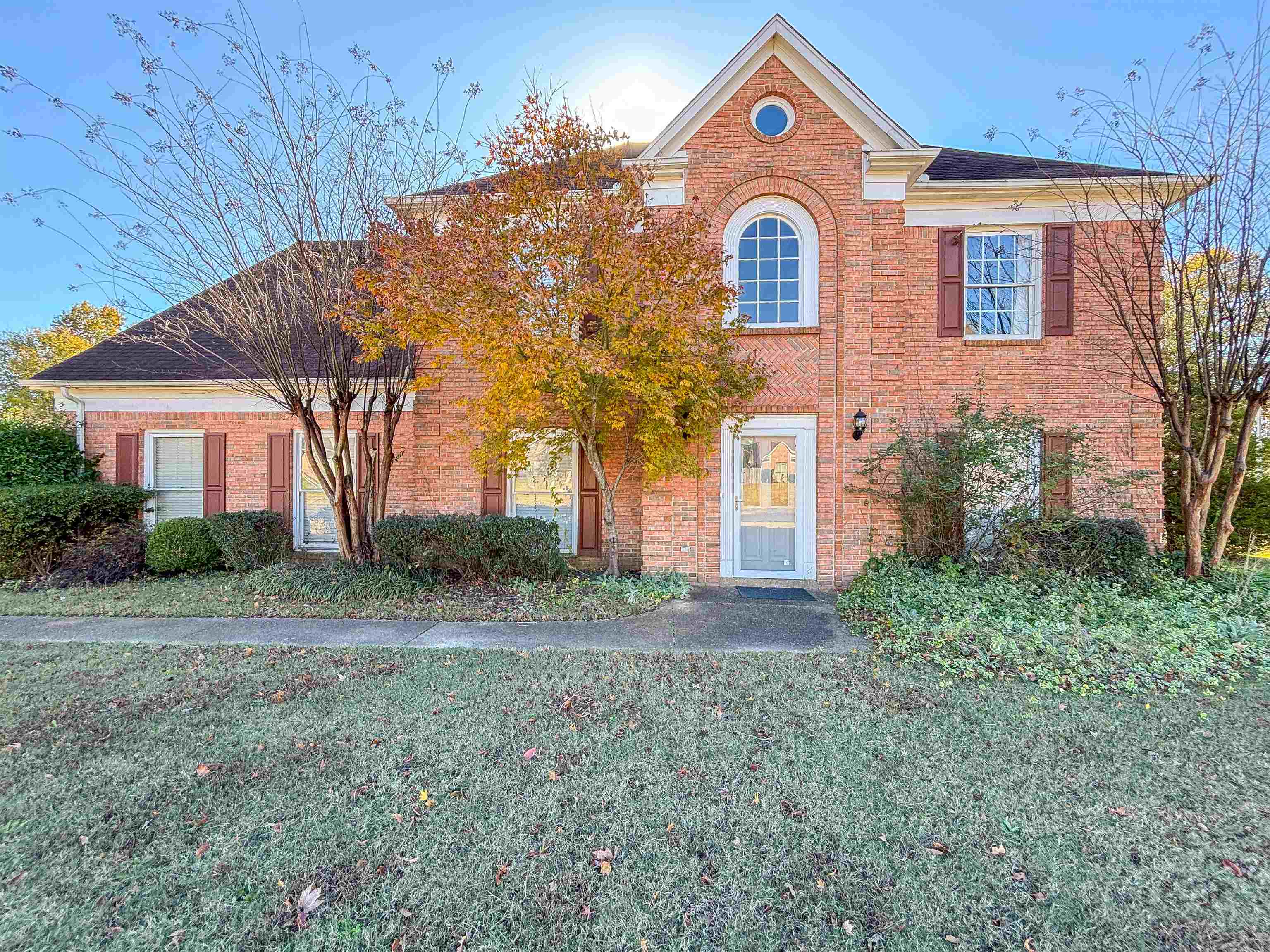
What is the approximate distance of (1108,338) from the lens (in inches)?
326

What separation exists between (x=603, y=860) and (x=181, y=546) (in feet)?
31.1

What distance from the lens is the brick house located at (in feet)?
25.8

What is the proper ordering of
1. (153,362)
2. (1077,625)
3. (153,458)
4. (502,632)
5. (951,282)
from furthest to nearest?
(153,362) < (153,458) < (951,282) < (502,632) < (1077,625)

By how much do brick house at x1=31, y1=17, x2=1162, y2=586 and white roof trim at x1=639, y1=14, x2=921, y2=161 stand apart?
26mm

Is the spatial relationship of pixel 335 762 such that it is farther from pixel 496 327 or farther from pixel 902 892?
pixel 496 327

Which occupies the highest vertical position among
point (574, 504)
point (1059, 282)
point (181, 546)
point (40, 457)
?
point (1059, 282)

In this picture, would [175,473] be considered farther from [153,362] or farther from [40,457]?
[153,362]

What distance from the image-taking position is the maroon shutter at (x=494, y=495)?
30.1 feet

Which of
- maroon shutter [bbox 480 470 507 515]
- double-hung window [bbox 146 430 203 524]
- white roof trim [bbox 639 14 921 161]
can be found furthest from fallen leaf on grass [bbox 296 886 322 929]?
double-hung window [bbox 146 430 203 524]

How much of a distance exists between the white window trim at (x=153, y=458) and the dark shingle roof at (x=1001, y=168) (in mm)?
14281

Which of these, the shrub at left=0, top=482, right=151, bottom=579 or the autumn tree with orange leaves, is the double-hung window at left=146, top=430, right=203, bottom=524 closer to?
the shrub at left=0, top=482, right=151, bottom=579

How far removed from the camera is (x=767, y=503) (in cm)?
818

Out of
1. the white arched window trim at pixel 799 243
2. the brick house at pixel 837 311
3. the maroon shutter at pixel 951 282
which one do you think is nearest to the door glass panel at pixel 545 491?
the brick house at pixel 837 311

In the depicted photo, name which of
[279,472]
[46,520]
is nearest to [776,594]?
[279,472]
